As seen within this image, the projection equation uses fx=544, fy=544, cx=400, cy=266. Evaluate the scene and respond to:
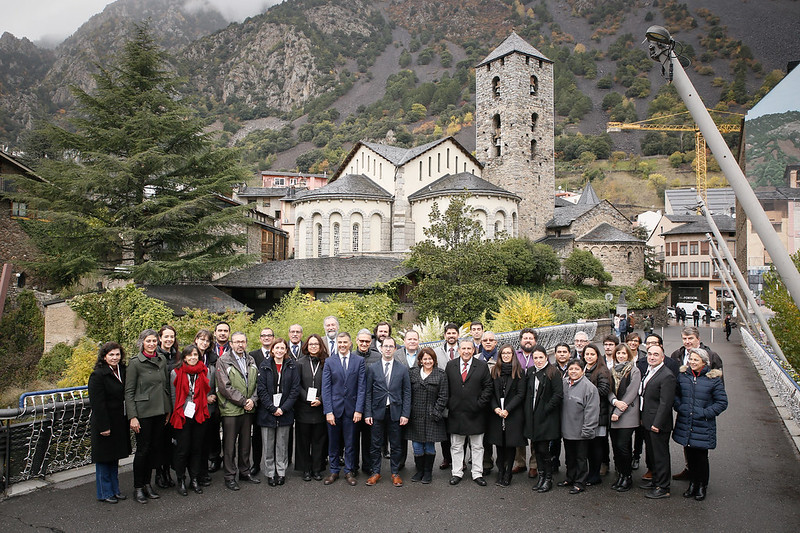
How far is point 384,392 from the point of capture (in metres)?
7.25

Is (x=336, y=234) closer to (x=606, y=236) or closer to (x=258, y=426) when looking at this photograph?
(x=606, y=236)

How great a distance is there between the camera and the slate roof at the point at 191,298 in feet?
73.9

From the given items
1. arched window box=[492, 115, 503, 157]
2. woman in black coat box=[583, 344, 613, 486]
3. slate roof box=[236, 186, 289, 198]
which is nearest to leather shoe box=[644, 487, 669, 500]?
woman in black coat box=[583, 344, 613, 486]

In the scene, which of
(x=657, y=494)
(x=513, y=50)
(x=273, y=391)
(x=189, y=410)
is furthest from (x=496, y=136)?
(x=189, y=410)

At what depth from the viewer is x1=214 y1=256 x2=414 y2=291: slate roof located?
29531mm

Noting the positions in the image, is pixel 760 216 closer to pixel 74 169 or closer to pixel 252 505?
pixel 252 505

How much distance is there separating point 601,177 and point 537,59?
219 feet

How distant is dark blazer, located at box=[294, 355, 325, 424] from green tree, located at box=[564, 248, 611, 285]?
34493mm

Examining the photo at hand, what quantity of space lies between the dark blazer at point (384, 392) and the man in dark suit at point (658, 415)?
9.80ft

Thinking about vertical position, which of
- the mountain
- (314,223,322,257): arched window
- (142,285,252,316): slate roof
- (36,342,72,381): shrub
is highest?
the mountain

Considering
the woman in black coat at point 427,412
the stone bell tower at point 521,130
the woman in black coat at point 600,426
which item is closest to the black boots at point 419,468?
the woman in black coat at point 427,412

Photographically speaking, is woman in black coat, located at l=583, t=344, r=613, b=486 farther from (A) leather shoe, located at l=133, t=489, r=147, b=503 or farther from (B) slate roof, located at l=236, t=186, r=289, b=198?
(B) slate roof, located at l=236, t=186, r=289, b=198

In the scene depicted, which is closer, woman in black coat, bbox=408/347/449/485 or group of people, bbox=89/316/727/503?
group of people, bbox=89/316/727/503

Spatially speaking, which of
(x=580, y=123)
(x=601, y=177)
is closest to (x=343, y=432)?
(x=601, y=177)
